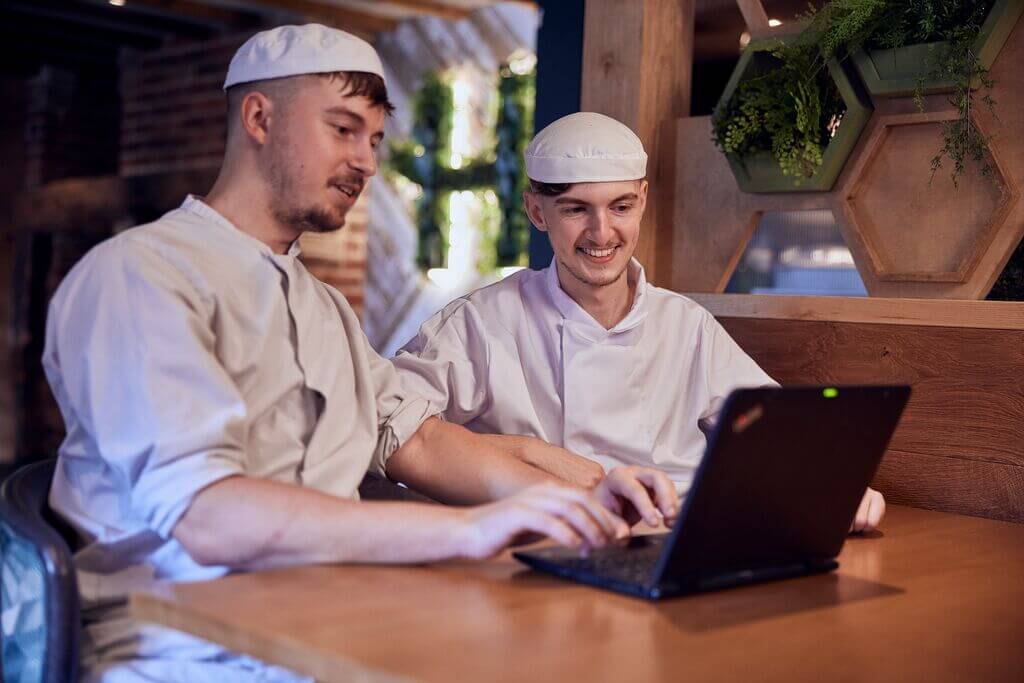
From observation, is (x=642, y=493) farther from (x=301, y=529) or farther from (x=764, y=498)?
(x=301, y=529)

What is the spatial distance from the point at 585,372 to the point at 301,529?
3.47 ft

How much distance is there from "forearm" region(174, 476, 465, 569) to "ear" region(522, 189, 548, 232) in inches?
45.0

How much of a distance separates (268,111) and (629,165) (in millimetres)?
844

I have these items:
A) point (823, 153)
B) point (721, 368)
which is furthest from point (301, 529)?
point (823, 153)

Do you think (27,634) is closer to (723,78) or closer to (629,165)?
(629,165)

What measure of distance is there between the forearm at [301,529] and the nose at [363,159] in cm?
51

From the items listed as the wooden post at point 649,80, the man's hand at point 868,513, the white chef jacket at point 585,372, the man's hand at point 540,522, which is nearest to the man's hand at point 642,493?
the man's hand at point 540,522

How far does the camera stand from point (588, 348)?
226 centimetres

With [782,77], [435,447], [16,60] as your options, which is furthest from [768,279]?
[16,60]

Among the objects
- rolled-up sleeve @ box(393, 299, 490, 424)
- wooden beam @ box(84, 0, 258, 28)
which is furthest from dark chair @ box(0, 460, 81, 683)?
wooden beam @ box(84, 0, 258, 28)

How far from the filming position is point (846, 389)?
1.23 m

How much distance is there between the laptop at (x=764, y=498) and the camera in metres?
1.15

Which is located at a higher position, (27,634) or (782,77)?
(782,77)

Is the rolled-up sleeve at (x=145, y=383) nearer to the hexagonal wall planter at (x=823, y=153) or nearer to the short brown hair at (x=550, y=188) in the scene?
the short brown hair at (x=550, y=188)
